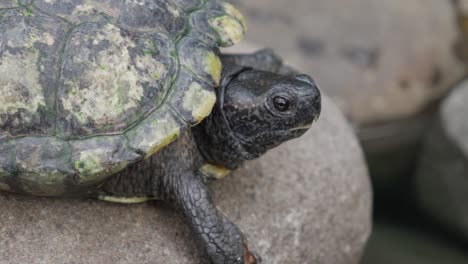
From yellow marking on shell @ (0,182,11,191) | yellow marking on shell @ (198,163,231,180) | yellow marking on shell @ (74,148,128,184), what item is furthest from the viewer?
yellow marking on shell @ (198,163,231,180)

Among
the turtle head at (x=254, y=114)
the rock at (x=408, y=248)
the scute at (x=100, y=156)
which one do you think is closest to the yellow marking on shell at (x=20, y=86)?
the scute at (x=100, y=156)

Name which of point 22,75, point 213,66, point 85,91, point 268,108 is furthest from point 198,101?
point 22,75

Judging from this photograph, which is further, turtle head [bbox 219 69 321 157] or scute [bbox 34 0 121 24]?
turtle head [bbox 219 69 321 157]

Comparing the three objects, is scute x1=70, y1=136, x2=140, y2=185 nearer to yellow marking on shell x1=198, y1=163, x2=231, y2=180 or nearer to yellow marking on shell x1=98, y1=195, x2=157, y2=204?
yellow marking on shell x1=98, y1=195, x2=157, y2=204

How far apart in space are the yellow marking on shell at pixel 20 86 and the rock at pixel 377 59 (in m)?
3.15

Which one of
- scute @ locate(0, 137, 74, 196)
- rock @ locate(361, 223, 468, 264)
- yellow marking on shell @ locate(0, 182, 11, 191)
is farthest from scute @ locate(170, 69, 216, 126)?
rock @ locate(361, 223, 468, 264)

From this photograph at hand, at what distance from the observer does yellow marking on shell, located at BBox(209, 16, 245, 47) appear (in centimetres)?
306

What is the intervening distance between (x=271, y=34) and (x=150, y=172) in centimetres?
303

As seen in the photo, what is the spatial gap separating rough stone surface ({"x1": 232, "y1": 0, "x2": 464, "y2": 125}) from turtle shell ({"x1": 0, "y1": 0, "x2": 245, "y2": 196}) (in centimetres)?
283

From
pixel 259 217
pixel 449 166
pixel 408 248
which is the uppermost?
pixel 259 217

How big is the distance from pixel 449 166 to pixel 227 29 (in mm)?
2687

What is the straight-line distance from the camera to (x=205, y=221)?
2857 millimetres

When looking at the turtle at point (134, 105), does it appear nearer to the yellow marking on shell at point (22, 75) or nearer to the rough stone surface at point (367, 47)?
the yellow marking on shell at point (22, 75)

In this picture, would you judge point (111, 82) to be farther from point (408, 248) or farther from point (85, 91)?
point (408, 248)
